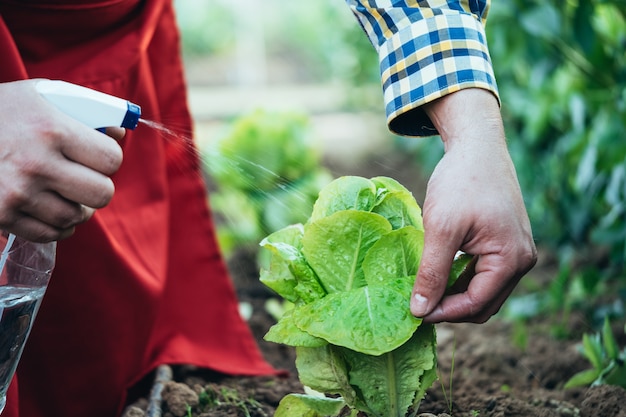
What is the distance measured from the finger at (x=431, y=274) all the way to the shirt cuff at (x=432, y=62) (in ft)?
0.93

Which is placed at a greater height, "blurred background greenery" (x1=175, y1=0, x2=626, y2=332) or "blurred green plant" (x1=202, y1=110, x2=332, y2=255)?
"blurred background greenery" (x1=175, y1=0, x2=626, y2=332)

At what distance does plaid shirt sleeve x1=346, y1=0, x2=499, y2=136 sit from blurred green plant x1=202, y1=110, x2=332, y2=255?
2.46 meters

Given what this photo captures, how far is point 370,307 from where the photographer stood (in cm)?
132

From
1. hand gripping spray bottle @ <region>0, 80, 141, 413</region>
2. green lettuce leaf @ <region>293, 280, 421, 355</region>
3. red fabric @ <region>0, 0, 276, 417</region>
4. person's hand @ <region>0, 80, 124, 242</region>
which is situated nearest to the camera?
person's hand @ <region>0, 80, 124, 242</region>

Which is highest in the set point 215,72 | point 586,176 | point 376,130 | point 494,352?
point 586,176

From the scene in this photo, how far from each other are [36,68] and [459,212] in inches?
43.6

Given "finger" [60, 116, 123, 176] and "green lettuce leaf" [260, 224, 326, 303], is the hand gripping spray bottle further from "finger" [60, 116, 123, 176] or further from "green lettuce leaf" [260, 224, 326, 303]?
"green lettuce leaf" [260, 224, 326, 303]

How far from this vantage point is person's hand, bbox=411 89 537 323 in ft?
3.97

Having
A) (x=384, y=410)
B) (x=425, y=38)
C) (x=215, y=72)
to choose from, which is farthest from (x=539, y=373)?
(x=215, y=72)

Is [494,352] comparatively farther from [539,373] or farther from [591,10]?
[591,10]

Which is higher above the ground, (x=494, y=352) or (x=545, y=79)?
(x=545, y=79)

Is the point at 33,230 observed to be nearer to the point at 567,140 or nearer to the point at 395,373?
the point at 395,373

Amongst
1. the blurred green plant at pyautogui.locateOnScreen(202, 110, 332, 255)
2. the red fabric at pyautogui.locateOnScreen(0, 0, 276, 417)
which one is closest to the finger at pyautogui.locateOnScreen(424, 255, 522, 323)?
the red fabric at pyautogui.locateOnScreen(0, 0, 276, 417)

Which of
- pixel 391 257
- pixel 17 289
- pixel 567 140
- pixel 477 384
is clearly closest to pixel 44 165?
pixel 17 289
